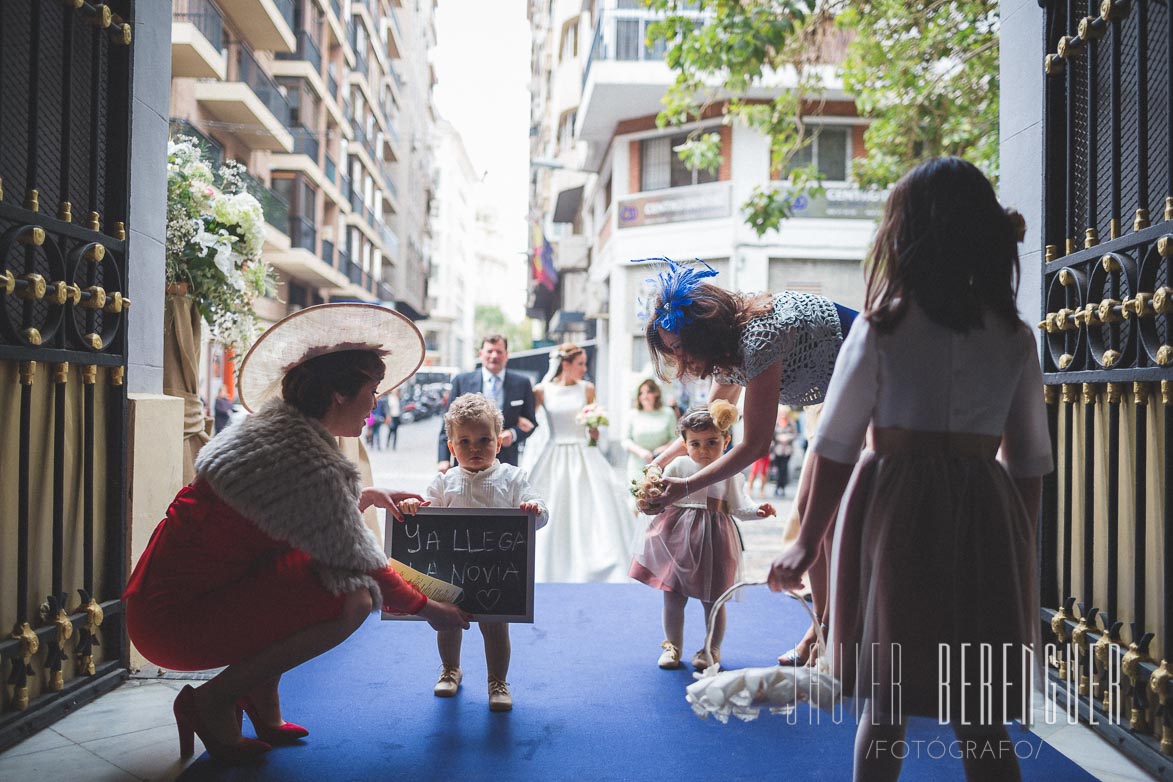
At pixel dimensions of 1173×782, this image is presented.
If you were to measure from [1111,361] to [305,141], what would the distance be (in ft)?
94.6

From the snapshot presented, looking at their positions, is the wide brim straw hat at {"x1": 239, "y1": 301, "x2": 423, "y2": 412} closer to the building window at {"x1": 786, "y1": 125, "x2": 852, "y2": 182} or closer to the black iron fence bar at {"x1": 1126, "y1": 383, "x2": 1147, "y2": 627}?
the black iron fence bar at {"x1": 1126, "y1": 383, "x2": 1147, "y2": 627}

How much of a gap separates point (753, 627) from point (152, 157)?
13.8ft

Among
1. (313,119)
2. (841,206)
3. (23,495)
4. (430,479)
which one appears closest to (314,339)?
(23,495)

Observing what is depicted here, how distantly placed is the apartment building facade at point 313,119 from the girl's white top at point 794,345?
4110 millimetres

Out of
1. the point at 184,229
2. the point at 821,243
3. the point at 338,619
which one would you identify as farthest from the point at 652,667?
the point at 821,243

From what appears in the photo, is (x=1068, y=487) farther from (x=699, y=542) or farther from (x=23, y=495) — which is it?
(x=23, y=495)

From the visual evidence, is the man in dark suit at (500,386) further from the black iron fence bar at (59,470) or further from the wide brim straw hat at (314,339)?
the wide brim straw hat at (314,339)

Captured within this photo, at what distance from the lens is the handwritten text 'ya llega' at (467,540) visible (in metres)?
A: 3.97

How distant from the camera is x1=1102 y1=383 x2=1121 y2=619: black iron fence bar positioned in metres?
3.60

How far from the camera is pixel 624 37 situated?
2009 cm

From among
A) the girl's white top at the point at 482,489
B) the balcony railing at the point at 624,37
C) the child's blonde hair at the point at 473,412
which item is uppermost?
the balcony railing at the point at 624,37

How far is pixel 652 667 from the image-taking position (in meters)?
4.74

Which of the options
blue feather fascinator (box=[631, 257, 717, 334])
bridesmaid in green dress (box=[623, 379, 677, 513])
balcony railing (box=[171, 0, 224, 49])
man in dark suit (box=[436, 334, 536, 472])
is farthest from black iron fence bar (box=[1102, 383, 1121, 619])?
balcony railing (box=[171, 0, 224, 49])

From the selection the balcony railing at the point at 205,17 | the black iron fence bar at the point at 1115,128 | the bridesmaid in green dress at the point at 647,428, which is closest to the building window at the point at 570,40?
the balcony railing at the point at 205,17
